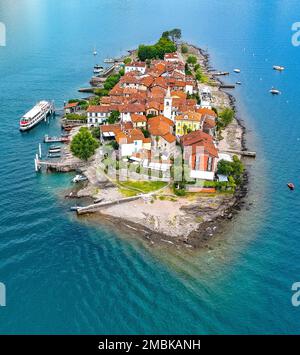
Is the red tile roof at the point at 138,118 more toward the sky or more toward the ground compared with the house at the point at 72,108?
more toward the ground

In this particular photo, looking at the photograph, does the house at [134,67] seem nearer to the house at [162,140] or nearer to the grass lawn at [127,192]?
the house at [162,140]

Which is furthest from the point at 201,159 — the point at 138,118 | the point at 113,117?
the point at 113,117

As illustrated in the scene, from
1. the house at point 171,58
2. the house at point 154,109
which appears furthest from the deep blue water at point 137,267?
the house at point 171,58

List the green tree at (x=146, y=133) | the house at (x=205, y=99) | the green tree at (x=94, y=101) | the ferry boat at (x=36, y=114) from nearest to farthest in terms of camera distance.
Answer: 1. the green tree at (x=146, y=133)
2. the ferry boat at (x=36, y=114)
3. the house at (x=205, y=99)
4. the green tree at (x=94, y=101)

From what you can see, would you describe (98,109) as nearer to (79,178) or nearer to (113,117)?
(113,117)

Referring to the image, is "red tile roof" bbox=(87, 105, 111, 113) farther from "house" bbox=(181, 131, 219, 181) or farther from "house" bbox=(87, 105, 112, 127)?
"house" bbox=(181, 131, 219, 181)

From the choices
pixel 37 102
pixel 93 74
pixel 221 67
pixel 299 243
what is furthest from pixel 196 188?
pixel 221 67

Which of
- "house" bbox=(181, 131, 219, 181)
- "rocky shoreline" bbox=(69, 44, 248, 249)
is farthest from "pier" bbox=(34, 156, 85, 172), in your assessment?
"house" bbox=(181, 131, 219, 181)
